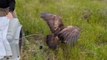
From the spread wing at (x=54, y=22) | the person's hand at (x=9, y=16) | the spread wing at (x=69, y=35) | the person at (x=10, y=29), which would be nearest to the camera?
the person at (x=10, y=29)

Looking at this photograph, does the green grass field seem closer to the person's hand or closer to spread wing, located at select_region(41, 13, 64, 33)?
spread wing, located at select_region(41, 13, 64, 33)

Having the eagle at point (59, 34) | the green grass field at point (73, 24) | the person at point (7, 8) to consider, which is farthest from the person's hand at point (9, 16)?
the eagle at point (59, 34)

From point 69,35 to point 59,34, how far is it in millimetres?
165

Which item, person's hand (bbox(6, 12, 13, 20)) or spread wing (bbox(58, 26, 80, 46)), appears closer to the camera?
person's hand (bbox(6, 12, 13, 20))

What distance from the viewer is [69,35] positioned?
191 inches

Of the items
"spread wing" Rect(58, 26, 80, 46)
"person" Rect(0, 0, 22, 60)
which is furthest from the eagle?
"person" Rect(0, 0, 22, 60)

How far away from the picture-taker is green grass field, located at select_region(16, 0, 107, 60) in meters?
4.89

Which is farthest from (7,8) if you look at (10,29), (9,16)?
(10,29)

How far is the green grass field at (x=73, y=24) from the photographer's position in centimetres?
489

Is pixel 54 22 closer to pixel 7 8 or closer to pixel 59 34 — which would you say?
pixel 59 34

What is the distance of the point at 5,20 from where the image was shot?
414 cm

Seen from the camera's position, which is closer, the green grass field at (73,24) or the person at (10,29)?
the person at (10,29)

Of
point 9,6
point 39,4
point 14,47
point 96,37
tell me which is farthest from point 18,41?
point 39,4

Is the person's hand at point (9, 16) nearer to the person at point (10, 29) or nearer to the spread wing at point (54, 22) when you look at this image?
the person at point (10, 29)
